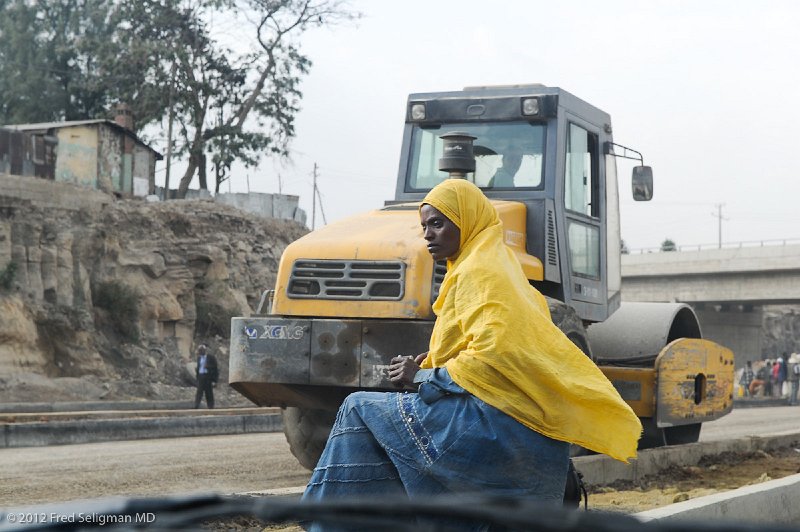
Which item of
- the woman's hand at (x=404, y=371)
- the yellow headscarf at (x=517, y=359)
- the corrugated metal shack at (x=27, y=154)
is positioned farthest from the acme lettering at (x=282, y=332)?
the corrugated metal shack at (x=27, y=154)

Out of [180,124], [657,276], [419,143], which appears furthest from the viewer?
[657,276]

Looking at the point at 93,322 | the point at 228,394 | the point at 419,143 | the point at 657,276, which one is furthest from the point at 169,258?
the point at 419,143

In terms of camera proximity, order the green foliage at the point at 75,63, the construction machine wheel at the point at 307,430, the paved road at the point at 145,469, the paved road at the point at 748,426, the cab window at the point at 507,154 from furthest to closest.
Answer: the green foliage at the point at 75,63, the paved road at the point at 748,426, the cab window at the point at 507,154, the construction machine wheel at the point at 307,430, the paved road at the point at 145,469

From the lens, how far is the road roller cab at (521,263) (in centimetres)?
905

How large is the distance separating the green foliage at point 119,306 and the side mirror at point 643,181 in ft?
95.3

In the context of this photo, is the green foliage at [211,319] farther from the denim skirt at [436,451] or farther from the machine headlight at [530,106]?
the denim skirt at [436,451]

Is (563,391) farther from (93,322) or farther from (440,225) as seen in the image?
(93,322)

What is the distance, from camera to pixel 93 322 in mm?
36625

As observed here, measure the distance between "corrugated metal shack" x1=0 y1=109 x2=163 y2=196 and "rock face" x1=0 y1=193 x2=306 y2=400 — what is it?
4.29 meters

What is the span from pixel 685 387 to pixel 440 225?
8090 millimetres

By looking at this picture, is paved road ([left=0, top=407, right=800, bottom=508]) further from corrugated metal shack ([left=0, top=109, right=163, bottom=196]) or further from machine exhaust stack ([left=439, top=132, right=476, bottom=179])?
corrugated metal shack ([left=0, top=109, right=163, bottom=196])

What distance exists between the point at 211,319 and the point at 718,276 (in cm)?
2658

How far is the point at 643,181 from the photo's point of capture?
11.1m

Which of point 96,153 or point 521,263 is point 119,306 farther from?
point 521,263
